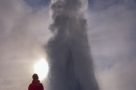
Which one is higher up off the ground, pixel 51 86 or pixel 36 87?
pixel 51 86

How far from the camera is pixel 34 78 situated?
86.0 feet

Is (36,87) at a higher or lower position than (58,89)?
lower

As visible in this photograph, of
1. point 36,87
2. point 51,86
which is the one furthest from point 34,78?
point 51,86

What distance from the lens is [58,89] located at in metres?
199

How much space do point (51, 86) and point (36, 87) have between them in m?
171

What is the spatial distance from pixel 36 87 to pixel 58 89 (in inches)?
6877

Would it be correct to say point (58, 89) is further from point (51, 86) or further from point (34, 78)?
point (34, 78)

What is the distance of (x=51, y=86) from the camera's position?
196 metres

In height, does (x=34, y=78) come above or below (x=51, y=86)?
A: below

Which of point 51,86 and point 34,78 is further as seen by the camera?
point 51,86

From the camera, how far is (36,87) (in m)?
25.7

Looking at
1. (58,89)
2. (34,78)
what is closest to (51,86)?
(58,89)

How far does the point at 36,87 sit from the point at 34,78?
2.43 ft

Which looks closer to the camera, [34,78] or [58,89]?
[34,78]
